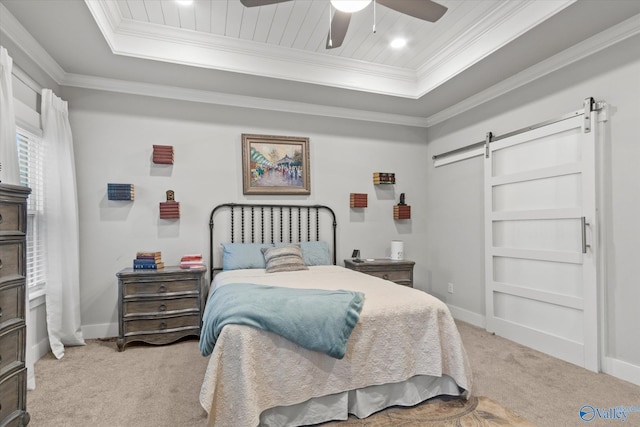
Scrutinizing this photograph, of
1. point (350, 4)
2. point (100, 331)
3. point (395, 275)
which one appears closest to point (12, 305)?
point (100, 331)

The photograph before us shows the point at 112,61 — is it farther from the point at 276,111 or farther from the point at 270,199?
the point at 270,199

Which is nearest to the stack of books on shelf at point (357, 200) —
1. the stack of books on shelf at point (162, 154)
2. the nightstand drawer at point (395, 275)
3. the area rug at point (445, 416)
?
the nightstand drawer at point (395, 275)

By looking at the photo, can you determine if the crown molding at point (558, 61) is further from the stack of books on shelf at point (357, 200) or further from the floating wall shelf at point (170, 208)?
the floating wall shelf at point (170, 208)

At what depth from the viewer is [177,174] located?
3727mm

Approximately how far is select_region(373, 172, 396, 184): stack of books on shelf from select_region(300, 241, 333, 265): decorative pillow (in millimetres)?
1135

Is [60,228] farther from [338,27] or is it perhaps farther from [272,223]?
[338,27]

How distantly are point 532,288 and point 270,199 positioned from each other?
2856mm

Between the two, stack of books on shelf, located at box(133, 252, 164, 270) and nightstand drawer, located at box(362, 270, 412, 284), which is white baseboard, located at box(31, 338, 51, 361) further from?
nightstand drawer, located at box(362, 270, 412, 284)

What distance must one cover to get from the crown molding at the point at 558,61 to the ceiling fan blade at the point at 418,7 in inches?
60.7

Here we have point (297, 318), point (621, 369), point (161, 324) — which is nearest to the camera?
point (297, 318)

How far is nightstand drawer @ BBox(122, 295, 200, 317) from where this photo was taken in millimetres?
3105

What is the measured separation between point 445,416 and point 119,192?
3405mm

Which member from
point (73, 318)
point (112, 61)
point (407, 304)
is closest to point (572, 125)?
point (407, 304)

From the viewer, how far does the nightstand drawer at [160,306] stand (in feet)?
10.2
